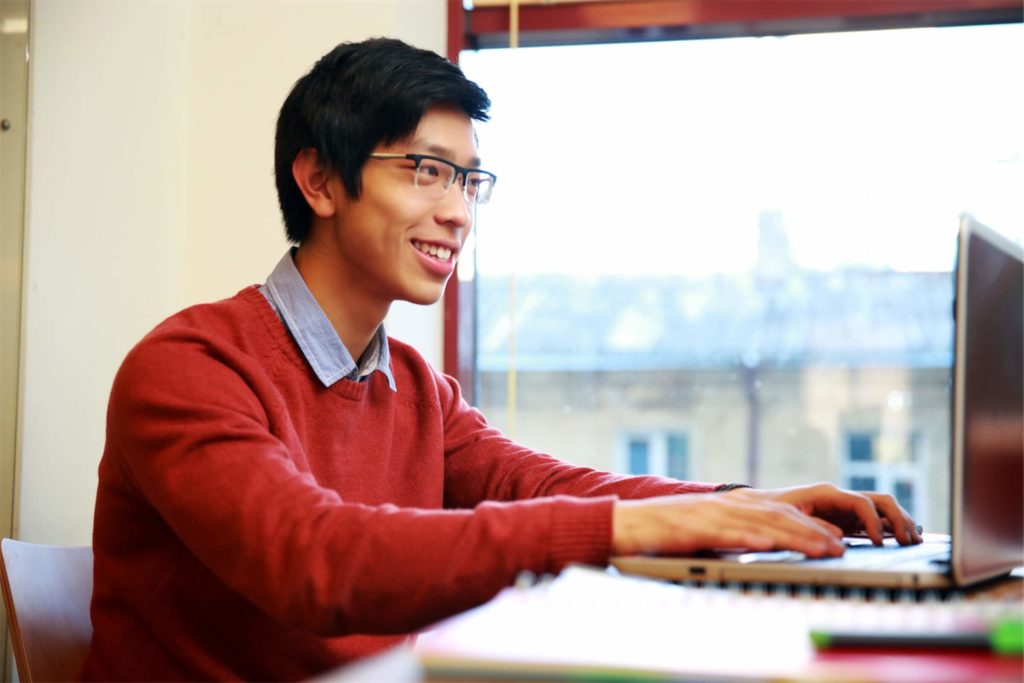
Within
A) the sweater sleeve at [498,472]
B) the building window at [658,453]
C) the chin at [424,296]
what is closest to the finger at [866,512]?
the sweater sleeve at [498,472]

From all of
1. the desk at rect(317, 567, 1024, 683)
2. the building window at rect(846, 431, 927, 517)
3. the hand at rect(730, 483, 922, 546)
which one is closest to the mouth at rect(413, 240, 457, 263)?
the hand at rect(730, 483, 922, 546)

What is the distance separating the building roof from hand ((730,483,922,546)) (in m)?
1.26

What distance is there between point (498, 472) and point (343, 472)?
0.28m

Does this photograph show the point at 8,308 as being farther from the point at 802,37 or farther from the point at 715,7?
the point at 802,37

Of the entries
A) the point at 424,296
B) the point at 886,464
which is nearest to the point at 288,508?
the point at 424,296

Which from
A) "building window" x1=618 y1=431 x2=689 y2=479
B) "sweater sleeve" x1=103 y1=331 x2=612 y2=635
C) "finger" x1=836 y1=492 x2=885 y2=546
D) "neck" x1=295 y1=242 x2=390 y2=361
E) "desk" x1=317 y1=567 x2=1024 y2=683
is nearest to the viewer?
"desk" x1=317 y1=567 x2=1024 y2=683

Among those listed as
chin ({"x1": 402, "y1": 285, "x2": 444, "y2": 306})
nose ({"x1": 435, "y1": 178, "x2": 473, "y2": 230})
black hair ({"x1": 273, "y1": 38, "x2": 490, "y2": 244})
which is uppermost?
black hair ({"x1": 273, "y1": 38, "x2": 490, "y2": 244})

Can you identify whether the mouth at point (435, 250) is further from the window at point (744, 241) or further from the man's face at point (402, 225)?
the window at point (744, 241)

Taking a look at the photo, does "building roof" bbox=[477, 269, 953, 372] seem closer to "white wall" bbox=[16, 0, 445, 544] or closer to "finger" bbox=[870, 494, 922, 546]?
"white wall" bbox=[16, 0, 445, 544]

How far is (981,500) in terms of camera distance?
954 mm

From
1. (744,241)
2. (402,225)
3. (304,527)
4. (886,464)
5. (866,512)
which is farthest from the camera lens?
(886,464)

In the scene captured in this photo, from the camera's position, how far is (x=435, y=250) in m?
1.46

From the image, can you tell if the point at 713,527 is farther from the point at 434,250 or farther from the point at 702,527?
the point at 434,250

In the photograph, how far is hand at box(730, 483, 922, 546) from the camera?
1.17 m
